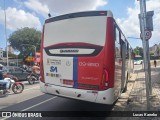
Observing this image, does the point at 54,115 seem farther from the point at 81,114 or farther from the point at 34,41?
the point at 34,41

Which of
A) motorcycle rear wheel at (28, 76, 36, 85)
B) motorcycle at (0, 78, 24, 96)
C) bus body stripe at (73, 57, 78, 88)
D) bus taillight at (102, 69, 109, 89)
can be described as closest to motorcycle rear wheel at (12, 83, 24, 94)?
motorcycle at (0, 78, 24, 96)

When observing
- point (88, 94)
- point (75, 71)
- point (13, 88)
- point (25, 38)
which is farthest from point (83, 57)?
point (25, 38)

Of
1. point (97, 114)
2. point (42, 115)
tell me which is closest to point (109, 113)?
point (97, 114)

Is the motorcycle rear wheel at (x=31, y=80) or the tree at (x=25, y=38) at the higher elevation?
the tree at (x=25, y=38)

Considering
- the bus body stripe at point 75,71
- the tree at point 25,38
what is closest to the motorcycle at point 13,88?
the bus body stripe at point 75,71

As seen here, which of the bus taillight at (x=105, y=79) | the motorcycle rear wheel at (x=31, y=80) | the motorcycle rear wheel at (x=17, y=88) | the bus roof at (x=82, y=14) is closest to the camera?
the bus taillight at (x=105, y=79)

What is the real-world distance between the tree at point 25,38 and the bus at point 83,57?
5863cm

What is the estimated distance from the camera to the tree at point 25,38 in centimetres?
6606

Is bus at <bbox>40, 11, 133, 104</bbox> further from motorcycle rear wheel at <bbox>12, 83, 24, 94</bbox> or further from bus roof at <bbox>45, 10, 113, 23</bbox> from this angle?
motorcycle rear wheel at <bbox>12, 83, 24, 94</bbox>

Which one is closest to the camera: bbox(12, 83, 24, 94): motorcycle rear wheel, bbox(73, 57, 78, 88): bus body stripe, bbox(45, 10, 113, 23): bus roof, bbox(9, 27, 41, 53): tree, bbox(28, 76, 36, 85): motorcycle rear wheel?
bbox(45, 10, 113, 23): bus roof

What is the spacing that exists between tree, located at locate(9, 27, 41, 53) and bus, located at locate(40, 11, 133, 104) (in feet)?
192

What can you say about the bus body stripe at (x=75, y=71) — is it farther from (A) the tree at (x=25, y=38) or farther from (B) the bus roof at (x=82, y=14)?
(A) the tree at (x=25, y=38)

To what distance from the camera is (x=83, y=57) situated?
23.6 feet

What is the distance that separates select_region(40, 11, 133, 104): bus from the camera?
6895 mm
